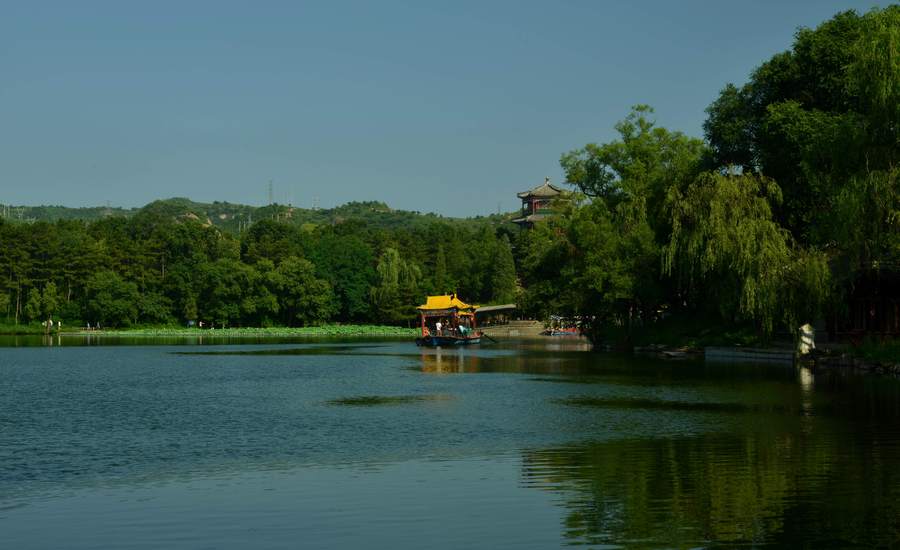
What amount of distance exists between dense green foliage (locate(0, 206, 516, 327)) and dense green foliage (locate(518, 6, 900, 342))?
1823 inches

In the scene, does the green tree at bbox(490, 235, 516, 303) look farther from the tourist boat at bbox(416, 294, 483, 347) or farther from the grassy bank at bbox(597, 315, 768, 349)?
the grassy bank at bbox(597, 315, 768, 349)

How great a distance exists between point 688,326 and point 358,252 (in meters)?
68.4

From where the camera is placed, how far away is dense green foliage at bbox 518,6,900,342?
35.0 metres

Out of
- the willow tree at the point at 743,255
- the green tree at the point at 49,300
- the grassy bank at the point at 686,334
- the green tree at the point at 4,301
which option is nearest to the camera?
the willow tree at the point at 743,255

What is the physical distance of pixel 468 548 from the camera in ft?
36.9

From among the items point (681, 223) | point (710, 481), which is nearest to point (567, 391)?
point (710, 481)

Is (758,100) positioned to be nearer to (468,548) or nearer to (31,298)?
(468,548)

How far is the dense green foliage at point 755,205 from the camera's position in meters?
35.0

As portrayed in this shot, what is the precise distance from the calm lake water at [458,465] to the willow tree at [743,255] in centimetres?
643

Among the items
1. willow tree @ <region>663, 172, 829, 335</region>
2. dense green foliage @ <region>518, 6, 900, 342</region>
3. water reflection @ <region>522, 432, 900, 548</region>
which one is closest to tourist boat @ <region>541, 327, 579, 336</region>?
dense green foliage @ <region>518, 6, 900, 342</region>

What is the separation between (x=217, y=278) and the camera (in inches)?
A: 4345

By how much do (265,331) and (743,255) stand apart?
72920 mm

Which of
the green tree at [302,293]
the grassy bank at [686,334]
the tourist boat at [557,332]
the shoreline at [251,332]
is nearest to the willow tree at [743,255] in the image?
the grassy bank at [686,334]

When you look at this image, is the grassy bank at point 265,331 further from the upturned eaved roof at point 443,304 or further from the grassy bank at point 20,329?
the upturned eaved roof at point 443,304
